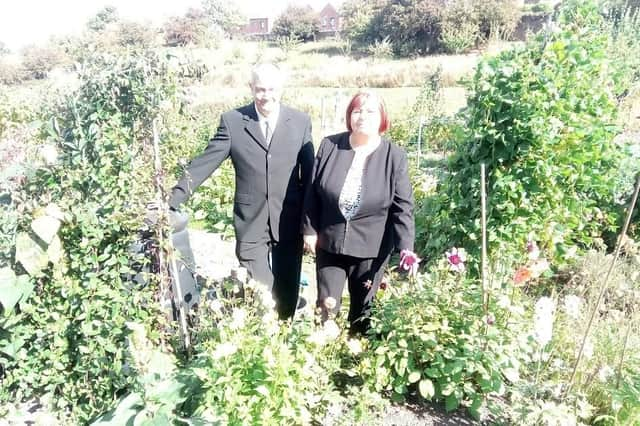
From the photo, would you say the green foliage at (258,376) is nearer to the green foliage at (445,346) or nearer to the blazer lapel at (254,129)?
the green foliage at (445,346)

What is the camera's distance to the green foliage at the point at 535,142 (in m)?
2.99

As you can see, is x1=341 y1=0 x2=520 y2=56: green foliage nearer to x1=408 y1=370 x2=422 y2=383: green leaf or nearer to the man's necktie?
the man's necktie

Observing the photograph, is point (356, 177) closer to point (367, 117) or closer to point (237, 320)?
point (367, 117)

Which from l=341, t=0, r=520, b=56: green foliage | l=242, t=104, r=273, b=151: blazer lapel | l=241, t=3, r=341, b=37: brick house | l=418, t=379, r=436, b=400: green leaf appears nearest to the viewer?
l=418, t=379, r=436, b=400: green leaf

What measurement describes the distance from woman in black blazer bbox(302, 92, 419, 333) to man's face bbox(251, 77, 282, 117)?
353mm

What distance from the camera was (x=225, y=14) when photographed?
177 feet

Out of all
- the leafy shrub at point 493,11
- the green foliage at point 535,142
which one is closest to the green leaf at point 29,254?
the green foliage at point 535,142

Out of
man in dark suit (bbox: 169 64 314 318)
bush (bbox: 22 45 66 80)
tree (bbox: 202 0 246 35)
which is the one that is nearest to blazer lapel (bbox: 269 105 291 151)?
man in dark suit (bbox: 169 64 314 318)

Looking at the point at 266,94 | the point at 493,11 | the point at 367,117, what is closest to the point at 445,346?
the point at 367,117

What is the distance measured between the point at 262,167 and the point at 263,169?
0.04 feet

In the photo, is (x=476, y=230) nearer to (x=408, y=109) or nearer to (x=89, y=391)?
(x=89, y=391)

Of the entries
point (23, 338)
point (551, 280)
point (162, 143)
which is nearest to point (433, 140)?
point (551, 280)

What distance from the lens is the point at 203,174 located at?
250 cm

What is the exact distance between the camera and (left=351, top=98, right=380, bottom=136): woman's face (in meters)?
2.29
